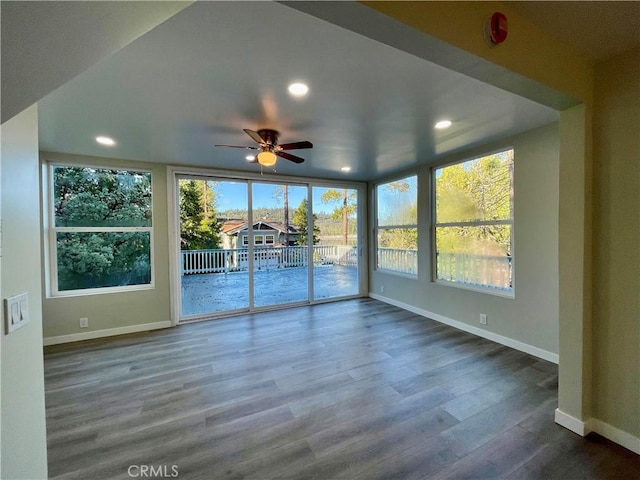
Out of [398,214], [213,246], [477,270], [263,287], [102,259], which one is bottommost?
[263,287]

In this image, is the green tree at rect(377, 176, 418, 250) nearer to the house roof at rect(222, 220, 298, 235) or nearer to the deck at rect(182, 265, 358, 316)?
the deck at rect(182, 265, 358, 316)

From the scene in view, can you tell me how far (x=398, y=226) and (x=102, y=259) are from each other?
15.1ft

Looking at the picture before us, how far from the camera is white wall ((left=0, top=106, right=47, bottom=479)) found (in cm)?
91

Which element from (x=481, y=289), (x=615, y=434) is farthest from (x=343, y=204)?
(x=615, y=434)

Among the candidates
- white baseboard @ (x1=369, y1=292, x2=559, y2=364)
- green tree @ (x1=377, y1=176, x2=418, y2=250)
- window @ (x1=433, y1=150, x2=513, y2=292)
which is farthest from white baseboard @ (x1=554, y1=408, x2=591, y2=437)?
green tree @ (x1=377, y1=176, x2=418, y2=250)

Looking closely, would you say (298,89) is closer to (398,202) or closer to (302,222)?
(302,222)

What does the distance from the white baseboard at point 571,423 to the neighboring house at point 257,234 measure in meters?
3.97

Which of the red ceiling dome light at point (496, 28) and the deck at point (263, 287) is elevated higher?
the red ceiling dome light at point (496, 28)

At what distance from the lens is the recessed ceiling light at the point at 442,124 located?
99.2 inches

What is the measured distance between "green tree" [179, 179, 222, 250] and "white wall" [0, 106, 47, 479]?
3172 millimetres

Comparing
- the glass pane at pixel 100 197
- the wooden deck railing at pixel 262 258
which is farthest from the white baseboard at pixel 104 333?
the glass pane at pixel 100 197

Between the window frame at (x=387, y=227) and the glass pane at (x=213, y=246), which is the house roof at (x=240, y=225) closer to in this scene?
the glass pane at (x=213, y=246)

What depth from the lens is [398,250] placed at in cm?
484

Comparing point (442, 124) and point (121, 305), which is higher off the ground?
point (442, 124)
